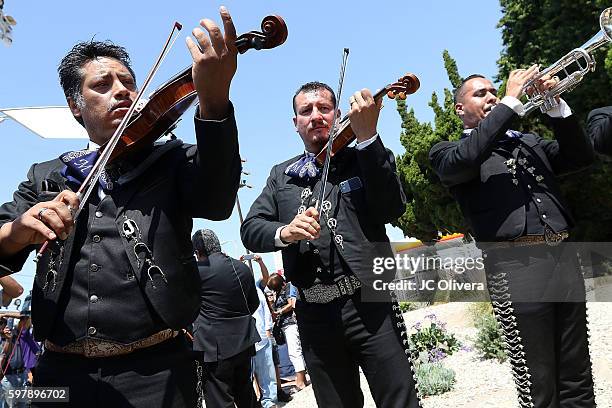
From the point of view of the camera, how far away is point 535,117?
17297 millimetres

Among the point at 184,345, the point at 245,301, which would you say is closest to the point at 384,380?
the point at 184,345

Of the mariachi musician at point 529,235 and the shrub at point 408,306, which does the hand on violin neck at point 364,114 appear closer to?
the mariachi musician at point 529,235

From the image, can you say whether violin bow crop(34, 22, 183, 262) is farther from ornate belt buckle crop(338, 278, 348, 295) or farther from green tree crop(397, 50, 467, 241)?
green tree crop(397, 50, 467, 241)

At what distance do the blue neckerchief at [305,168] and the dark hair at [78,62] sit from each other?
56.8 inches

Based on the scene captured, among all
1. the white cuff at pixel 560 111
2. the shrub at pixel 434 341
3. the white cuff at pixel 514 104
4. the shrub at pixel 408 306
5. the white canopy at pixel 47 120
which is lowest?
the shrub at pixel 408 306

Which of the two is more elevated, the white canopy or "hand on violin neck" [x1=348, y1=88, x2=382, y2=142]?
the white canopy

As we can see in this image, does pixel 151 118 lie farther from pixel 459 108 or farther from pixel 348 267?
pixel 459 108

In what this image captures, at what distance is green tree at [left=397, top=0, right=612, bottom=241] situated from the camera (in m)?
15.8

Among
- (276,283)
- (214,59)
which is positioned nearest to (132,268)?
(214,59)

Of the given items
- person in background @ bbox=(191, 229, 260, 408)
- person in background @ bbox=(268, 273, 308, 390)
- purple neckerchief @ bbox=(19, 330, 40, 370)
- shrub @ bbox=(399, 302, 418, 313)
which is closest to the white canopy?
person in background @ bbox=(191, 229, 260, 408)

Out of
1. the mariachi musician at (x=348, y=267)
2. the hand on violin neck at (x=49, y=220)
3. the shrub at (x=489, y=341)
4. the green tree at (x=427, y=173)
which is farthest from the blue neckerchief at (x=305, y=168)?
the green tree at (x=427, y=173)

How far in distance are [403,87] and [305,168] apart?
758 millimetres

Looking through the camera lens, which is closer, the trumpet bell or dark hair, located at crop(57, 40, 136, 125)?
dark hair, located at crop(57, 40, 136, 125)

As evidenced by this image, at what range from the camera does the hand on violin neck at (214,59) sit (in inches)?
76.7
